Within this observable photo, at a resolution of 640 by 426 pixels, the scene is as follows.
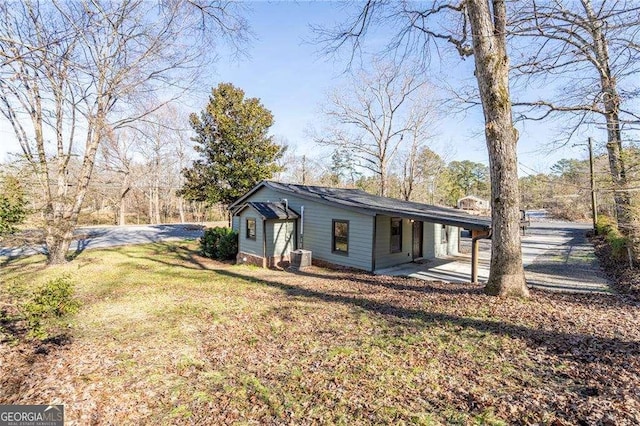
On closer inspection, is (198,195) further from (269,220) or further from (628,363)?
(628,363)

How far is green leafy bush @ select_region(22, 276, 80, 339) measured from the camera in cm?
441

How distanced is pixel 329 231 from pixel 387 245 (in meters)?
2.31

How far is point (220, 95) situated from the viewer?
2112 cm

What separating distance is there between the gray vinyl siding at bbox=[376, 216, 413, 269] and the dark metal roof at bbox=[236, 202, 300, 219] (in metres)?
3.75

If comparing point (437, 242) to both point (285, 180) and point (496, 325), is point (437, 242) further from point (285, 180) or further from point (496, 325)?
point (285, 180)

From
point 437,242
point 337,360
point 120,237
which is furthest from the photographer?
point 120,237

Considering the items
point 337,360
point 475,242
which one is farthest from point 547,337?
point 475,242

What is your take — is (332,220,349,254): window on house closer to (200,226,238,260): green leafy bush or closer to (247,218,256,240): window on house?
(247,218,256,240): window on house

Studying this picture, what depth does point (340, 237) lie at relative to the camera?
12289 millimetres

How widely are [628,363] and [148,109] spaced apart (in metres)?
15.0

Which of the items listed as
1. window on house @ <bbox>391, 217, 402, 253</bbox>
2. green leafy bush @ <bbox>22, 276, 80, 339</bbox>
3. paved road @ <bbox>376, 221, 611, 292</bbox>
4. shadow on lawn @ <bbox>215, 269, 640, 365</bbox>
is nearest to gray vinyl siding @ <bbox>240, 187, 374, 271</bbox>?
paved road @ <bbox>376, 221, 611, 292</bbox>

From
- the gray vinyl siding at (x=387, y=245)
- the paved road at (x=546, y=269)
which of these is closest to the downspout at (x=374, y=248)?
the paved road at (x=546, y=269)

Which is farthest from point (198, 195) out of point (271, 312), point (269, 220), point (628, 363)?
point (628, 363)

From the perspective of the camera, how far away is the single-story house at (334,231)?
11.3 metres
